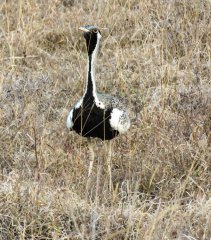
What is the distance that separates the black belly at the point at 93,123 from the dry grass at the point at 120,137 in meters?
0.13

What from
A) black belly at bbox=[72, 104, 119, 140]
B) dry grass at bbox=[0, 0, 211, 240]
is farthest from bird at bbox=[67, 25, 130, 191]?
dry grass at bbox=[0, 0, 211, 240]

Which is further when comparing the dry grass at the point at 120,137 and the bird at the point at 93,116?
the bird at the point at 93,116

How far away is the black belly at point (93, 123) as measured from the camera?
14.0 feet

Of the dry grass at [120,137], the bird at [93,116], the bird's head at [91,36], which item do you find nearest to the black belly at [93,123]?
the bird at [93,116]

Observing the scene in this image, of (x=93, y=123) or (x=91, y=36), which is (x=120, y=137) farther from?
(x=91, y=36)

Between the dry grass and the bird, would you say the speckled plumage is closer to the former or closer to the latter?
the bird

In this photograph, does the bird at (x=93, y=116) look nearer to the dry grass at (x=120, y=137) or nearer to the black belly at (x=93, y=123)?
the black belly at (x=93, y=123)

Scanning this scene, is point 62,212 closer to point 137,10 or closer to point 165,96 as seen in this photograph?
point 165,96

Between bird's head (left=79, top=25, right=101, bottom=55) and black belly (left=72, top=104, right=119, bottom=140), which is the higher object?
bird's head (left=79, top=25, right=101, bottom=55)

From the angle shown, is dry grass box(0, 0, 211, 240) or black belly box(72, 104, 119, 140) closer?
dry grass box(0, 0, 211, 240)

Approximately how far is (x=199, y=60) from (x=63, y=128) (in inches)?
53.1

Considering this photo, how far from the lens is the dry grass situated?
10.6ft

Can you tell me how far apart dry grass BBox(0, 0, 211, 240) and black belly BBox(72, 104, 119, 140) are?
13 cm

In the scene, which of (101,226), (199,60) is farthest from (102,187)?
(199,60)
